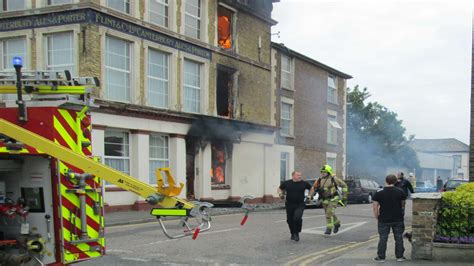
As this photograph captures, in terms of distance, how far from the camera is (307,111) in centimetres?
3259

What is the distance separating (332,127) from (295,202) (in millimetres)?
24391

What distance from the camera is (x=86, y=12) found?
1759cm

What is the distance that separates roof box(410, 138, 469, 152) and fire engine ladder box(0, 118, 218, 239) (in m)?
91.5

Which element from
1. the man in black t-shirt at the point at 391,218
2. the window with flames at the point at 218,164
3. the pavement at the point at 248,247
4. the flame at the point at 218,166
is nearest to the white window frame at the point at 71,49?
the pavement at the point at 248,247

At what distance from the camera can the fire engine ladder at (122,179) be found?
5.31m

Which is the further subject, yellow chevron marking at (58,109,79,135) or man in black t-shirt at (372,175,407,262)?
man in black t-shirt at (372,175,407,262)

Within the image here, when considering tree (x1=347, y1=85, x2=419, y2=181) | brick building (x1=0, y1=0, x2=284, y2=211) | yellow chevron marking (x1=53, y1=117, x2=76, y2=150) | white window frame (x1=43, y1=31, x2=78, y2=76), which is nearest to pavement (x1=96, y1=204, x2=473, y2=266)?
yellow chevron marking (x1=53, y1=117, x2=76, y2=150)

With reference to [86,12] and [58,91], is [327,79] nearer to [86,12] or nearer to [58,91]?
[86,12]

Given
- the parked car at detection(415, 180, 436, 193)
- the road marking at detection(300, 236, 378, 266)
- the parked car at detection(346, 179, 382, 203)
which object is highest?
the road marking at detection(300, 236, 378, 266)

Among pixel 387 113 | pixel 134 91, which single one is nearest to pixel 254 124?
pixel 134 91

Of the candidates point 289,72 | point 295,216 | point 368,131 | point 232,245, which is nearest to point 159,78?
point 295,216

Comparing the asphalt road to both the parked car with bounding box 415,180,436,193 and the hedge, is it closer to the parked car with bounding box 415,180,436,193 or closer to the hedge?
the hedge

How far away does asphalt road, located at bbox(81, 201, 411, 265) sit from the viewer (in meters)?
9.23

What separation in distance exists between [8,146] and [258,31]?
74.4 ft
